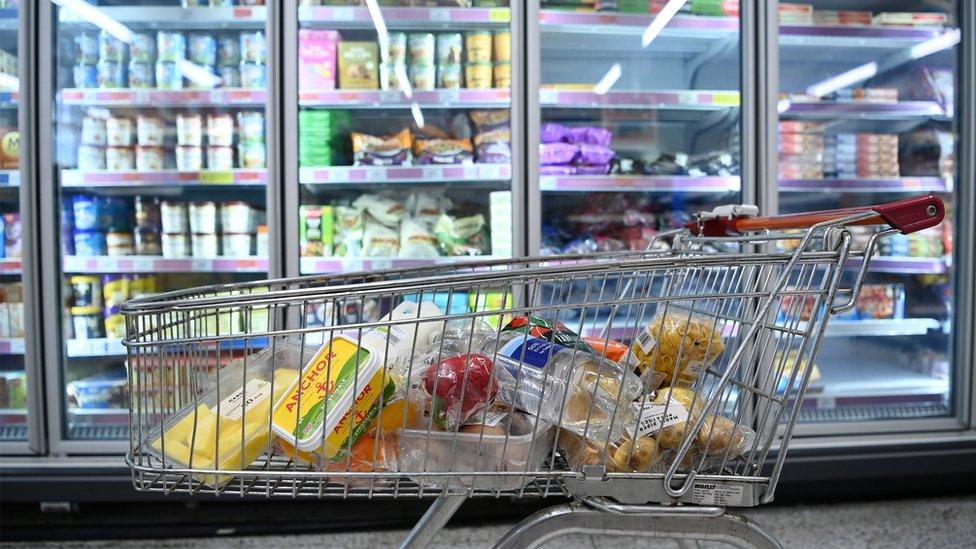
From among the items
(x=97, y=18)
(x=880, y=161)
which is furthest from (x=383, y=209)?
(x=880, y=161)

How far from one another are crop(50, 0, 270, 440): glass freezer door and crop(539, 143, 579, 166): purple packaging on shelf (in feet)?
3.23

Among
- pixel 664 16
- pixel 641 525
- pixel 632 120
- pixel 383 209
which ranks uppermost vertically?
pixel 664 16

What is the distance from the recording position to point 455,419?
81 cm

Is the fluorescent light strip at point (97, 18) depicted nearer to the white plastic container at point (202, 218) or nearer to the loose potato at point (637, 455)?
the white plastic container at point (202, 218)

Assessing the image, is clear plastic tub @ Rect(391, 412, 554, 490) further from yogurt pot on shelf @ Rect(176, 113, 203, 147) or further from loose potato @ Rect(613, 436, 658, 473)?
yogurt pot on shelf @ Rect(176, 113, 203, 147)

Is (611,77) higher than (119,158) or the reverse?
higher

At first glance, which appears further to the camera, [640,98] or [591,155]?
[591,155]

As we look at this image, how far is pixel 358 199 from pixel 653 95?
1.14 meters

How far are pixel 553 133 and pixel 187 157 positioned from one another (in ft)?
4.33

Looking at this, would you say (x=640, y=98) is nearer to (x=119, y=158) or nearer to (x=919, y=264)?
(x=919, y=264)

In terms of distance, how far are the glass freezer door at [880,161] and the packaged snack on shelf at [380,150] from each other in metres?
1.37

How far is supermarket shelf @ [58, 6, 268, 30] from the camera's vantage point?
2244 millimetres

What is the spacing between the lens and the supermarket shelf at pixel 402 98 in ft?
7.29

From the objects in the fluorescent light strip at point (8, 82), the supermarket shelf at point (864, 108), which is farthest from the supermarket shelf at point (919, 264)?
the fluorescent light strip at point (8, 82)
